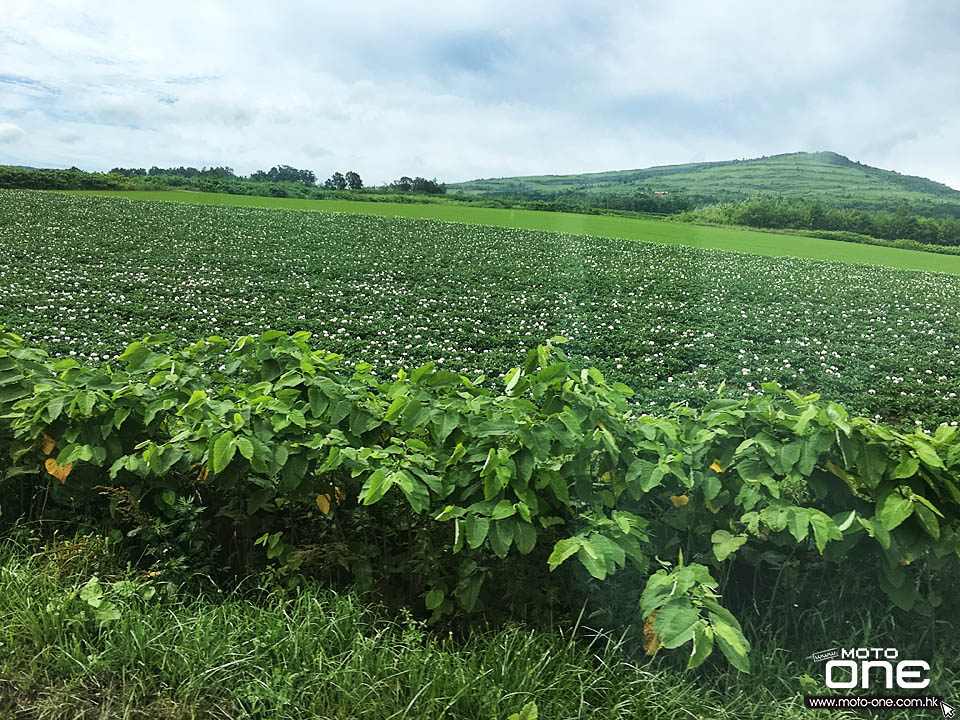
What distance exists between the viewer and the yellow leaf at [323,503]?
1.76 m

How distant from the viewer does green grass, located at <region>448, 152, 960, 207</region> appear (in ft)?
16.1

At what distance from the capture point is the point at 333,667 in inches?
59.5

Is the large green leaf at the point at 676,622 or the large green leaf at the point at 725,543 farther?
the large green leaf at the point at 725,543

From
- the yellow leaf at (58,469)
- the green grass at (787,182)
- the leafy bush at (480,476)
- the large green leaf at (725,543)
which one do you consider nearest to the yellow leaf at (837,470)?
the leafy bush at (480,476)

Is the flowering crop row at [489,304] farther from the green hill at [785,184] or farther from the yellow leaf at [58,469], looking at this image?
the yellow leaf at [58,469]

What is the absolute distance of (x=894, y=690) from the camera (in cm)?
156

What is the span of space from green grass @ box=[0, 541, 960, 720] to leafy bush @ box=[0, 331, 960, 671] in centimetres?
13

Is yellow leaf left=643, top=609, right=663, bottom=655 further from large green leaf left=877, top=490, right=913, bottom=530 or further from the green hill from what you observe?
the green hill

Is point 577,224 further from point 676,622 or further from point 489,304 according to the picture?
point 676,622

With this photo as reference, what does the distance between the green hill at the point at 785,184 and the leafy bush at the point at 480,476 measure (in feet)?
12.5

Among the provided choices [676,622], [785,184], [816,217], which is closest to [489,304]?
[785,184]

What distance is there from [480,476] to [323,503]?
487mm

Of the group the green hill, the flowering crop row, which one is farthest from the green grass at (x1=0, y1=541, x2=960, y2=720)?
the green hill

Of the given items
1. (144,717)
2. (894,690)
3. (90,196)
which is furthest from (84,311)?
(90,196)
